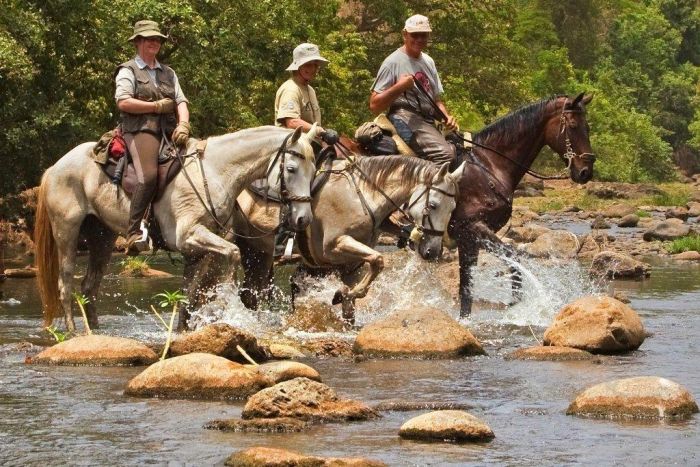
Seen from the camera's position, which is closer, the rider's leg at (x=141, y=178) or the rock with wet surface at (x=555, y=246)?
the rider's leg at (x=141, y=178)

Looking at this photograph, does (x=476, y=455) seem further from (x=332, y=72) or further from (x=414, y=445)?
(x=332, y=72)

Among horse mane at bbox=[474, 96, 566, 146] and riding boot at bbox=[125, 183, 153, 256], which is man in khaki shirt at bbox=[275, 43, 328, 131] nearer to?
riding boot at bbox=[125, 183, 153, 256]

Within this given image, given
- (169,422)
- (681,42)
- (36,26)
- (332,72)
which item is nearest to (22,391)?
(169,422)

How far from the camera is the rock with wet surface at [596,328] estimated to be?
558 inches

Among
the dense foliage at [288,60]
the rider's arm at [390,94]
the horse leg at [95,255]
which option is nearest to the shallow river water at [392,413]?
the horse leg at [95,255]

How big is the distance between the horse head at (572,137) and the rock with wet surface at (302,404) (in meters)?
7.91

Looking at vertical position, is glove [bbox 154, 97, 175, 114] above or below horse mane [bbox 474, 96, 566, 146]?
above

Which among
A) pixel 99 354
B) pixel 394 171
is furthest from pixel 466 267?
pixel 99 354

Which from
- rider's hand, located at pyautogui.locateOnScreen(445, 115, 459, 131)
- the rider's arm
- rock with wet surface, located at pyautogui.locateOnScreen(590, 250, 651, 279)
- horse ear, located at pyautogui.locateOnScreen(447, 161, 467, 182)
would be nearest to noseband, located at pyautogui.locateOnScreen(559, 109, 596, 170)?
rider's hand, located at pyautogui.locateOnScreen(445, 115, 459, 131)

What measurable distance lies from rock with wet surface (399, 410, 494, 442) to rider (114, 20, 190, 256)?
5.78 m

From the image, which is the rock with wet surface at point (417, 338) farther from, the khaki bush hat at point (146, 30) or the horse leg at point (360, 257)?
the khaki bush hat at point (146, 30)

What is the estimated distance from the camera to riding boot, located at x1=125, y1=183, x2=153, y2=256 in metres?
14.9

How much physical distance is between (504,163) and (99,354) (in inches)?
253

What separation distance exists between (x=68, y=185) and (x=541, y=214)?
33.9m
